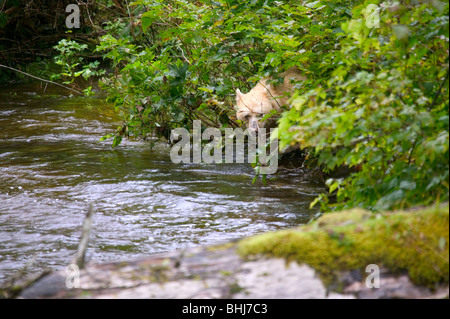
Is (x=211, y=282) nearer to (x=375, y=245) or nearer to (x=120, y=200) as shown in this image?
(x=375, y=245)

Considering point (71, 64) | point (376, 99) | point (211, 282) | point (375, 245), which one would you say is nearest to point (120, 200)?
point (376, 99)

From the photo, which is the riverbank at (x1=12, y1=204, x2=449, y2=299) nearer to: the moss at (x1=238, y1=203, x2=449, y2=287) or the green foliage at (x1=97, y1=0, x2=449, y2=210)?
the moss at (x1=238, y1=203, x2=449, y2=287)

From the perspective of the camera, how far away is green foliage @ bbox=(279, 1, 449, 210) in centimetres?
273

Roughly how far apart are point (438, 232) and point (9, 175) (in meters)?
5.72

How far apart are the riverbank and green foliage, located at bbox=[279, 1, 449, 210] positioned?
44cm

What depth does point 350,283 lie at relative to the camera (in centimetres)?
203

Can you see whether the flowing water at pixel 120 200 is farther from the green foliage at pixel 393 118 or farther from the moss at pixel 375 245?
the moss at pixel 375 245

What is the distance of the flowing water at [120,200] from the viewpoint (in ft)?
14.6

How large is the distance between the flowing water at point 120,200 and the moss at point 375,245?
2.27 metres

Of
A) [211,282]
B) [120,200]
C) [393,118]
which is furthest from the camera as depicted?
[120,200]

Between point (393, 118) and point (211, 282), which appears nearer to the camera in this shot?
point (211, 282)

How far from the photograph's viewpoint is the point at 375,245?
209cm

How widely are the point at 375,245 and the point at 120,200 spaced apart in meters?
3.99
